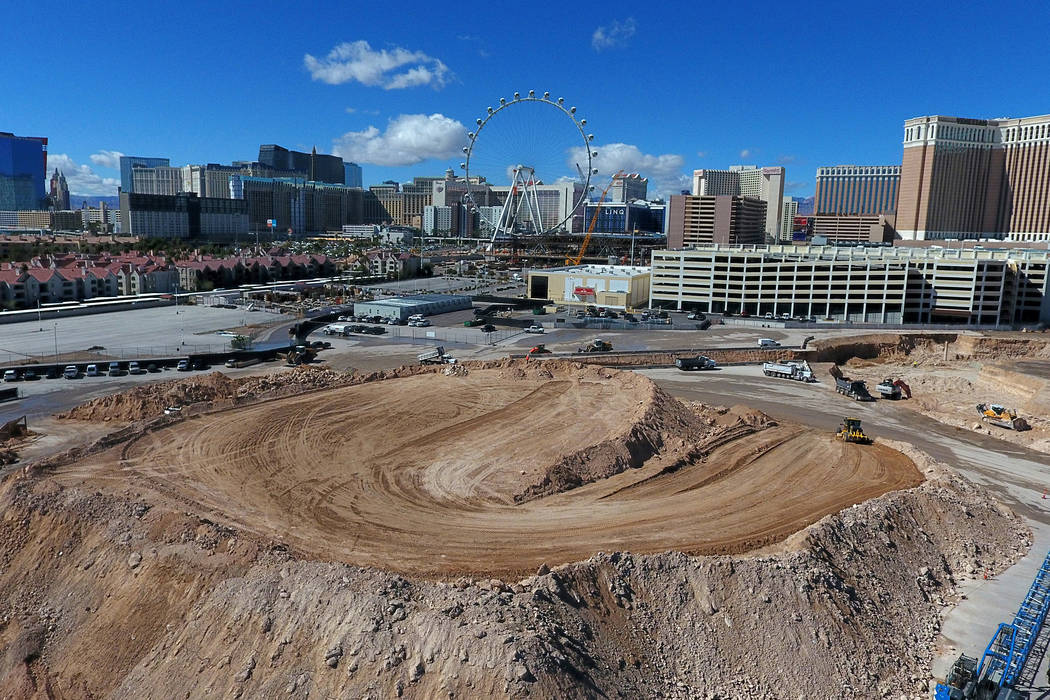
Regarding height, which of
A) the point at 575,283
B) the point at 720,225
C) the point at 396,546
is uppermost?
the point at 720,225

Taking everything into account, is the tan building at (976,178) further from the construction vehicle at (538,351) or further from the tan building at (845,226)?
the construction vehicle at (538,351)

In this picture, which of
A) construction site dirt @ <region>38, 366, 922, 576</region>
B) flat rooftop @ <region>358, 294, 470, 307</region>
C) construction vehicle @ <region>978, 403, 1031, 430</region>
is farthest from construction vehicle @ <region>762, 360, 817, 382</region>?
flat rooftop @ <region>358, 294, 470, 307</region>

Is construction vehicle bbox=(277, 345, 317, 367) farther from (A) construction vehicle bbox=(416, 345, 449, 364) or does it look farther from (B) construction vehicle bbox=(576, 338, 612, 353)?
(B) construction vehicle bbox=(576, 338, 612, 353)

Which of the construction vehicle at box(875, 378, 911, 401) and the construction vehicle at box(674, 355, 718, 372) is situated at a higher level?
the construction vehicle at box(674, 355, 718, 372)

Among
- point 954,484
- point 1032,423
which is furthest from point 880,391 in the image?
point 954,484

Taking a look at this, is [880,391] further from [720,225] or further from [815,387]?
[720,225]

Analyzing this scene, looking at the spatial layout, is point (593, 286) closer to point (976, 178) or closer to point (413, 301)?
point (413, 301)

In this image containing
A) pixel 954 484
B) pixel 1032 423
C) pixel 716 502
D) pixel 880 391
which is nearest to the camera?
pixel 716 502

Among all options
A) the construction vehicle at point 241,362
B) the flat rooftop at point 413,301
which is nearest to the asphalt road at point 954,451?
the construction vehicle at point 241,362
